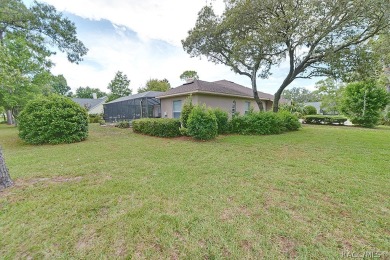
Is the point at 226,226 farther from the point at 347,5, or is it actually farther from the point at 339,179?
the point at 347,5

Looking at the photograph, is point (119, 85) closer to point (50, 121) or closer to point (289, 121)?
point (50, 121)

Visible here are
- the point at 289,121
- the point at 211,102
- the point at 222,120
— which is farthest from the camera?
the point at 211,102

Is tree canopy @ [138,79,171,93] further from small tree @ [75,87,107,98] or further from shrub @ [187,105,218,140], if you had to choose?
shrub @ [187,105,218,140]

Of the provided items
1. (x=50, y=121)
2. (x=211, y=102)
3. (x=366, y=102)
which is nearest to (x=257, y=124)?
(x=211, y=102)

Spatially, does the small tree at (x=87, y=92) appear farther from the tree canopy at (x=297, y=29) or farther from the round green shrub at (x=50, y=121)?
the tree canopy at (x=297, y=29)

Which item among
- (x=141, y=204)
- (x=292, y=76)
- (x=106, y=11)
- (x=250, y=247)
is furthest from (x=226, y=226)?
(x=292, y=76)

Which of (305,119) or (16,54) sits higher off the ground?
(16,54)

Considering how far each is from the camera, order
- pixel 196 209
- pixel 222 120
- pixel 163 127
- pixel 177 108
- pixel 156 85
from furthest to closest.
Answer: pixel 156 85
pixel 177 108
pixel 222 120
pixel 163 127
pixel 196 209

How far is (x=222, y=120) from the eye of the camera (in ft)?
33.2

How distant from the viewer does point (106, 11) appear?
28.5 feet

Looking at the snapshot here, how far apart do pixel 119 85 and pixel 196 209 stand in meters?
43.5

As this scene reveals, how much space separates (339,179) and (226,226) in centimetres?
322

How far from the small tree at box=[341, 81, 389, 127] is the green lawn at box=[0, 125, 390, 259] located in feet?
48.6

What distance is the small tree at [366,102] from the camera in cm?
1525
